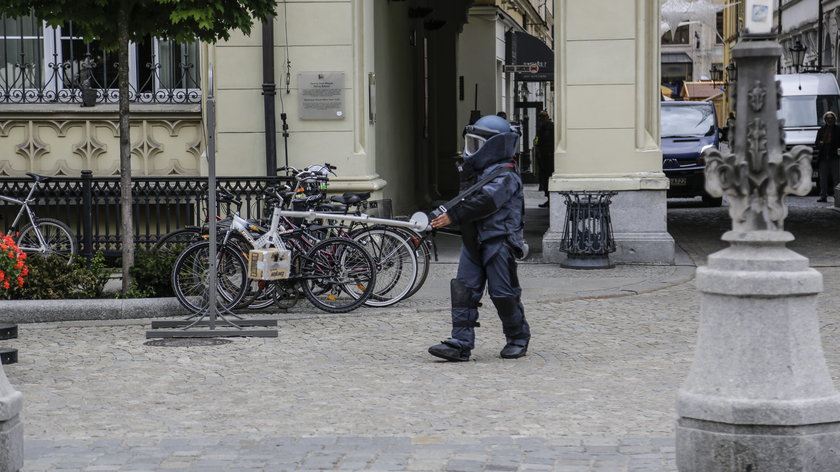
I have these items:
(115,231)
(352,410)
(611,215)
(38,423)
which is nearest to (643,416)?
(352,410)

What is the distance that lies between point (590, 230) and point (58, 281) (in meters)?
5.59

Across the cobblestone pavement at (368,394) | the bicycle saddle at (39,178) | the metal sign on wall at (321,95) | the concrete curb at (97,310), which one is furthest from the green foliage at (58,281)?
the metal sign on wall at (321,95)

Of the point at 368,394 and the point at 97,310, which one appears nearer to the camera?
the point at 368,394

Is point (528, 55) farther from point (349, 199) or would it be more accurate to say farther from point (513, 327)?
point (513, 327)

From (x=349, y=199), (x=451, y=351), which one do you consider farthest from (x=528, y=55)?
(x=451, y=351)

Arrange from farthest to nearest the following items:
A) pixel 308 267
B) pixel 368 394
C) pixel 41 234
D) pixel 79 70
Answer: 1. pixel 79 70
2. pixel 41 234
3. pixel 308 267
4. pixel 368 394

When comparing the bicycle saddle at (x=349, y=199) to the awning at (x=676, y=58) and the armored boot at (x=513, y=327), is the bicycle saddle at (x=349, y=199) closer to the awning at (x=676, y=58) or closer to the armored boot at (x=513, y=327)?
the armored boot at (x=513, y=327)

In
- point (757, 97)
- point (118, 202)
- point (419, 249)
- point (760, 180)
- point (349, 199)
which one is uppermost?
point (757, 97)

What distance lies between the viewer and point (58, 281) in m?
11.3

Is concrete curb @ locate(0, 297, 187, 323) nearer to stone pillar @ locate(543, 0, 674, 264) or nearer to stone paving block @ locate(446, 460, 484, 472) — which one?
stone pillar @ locate(543, 0, 674, 264)

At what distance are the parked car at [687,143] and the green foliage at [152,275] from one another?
12928mm

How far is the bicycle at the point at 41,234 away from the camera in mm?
13555

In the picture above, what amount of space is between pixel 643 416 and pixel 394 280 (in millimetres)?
4775

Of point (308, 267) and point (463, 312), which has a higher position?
point (308, 267)
